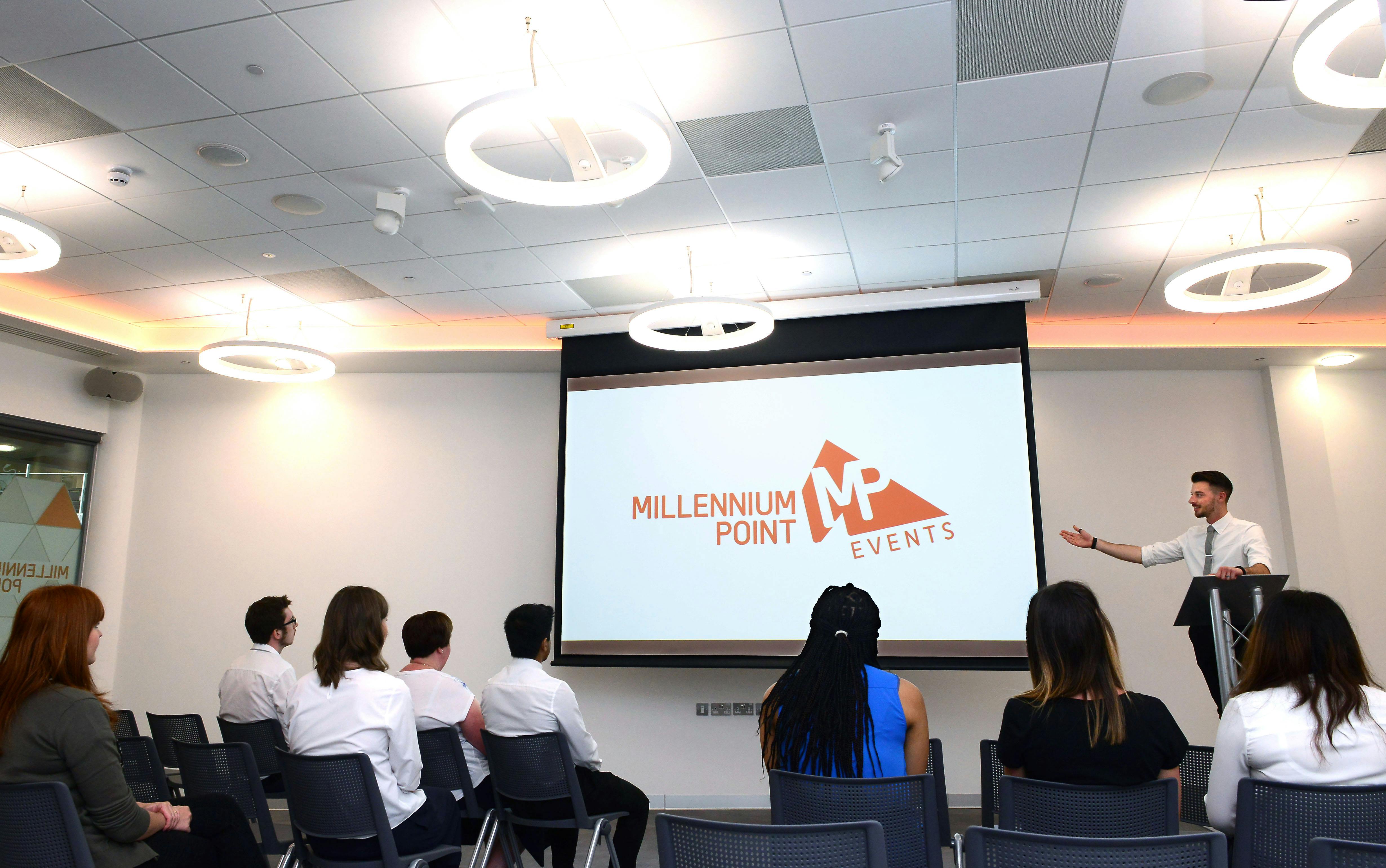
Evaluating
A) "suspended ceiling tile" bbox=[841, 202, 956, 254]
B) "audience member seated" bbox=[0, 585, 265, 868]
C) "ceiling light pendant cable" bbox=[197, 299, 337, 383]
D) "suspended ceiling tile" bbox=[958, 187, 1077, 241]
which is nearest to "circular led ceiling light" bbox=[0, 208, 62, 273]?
"ceiling light pendant cable" bbox=[197, 299, 337, 383]

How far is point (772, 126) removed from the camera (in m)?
4.14

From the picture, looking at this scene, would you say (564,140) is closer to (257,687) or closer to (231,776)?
(231,776)

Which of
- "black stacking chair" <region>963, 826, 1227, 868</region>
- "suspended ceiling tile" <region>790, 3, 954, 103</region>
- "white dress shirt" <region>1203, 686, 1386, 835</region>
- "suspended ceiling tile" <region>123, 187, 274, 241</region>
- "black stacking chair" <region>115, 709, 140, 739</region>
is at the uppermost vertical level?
"suspended ceiling tile" <region>123, 187, 274, 241</region>

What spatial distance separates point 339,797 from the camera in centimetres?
276

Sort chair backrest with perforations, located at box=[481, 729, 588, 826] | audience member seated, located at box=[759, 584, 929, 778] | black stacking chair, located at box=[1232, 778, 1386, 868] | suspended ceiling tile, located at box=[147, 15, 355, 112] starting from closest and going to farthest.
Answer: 1. black stacking chair, located at box=[1232, 778, 1386, 868]
2. audience member seated, located at box=[759, 584, 929, 778]
3. chair backrest with perforations, located at box=[481, 729, 588, 826]
4. suspended ceiling tile, located at box=[147, 15, 355, 112]

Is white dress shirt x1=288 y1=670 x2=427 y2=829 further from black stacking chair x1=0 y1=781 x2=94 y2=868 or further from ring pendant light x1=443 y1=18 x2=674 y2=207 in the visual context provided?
ring pendant light x1=443 y1=18 x2=674 y2=207

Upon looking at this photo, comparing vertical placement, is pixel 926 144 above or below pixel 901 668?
above

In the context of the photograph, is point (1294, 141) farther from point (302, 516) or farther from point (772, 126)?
point (302, 516)

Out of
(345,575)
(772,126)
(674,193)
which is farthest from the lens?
(345,575)

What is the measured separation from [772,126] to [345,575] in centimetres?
519

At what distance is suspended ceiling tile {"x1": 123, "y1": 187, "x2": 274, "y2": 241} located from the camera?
15.9ft

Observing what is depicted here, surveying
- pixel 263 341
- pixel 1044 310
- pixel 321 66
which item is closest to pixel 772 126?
pixel 321 66

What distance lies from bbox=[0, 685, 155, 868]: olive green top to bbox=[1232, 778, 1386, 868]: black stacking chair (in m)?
2.83

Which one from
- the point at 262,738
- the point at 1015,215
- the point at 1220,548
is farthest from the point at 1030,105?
the point at 262,738
